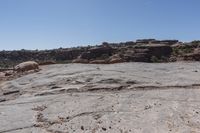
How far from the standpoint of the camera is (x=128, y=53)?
1877 inches

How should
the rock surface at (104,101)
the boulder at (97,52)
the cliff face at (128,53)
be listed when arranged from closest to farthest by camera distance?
1. the rock surface at (104,101)
2. the cliff face at (128,53)
3. the boulder at (97,52)

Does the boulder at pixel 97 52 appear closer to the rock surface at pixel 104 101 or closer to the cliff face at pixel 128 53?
the cliff face at pixel 128 53

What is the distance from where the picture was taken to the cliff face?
142 feet

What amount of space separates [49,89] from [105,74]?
2192 millimetres

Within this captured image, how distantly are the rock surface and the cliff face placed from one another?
918 inches

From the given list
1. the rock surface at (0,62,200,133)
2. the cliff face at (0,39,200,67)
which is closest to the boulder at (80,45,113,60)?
the cliff face at (0,39,200,67)

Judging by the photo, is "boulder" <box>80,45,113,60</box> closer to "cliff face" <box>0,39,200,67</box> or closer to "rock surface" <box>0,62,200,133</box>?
"cliff face" <box>0,39,200,67</box>

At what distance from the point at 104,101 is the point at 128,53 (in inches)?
1543

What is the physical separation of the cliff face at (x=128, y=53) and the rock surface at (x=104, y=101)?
23313 mm

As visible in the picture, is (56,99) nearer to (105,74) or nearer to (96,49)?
(105,74)

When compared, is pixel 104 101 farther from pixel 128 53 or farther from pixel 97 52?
pixel 97 52

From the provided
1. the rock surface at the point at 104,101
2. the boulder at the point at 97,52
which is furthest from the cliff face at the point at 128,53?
the rock surface at the point at 104,101

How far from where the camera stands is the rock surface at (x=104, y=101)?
6.76 metres

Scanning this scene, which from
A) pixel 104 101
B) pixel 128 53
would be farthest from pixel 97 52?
pixel 104 101
